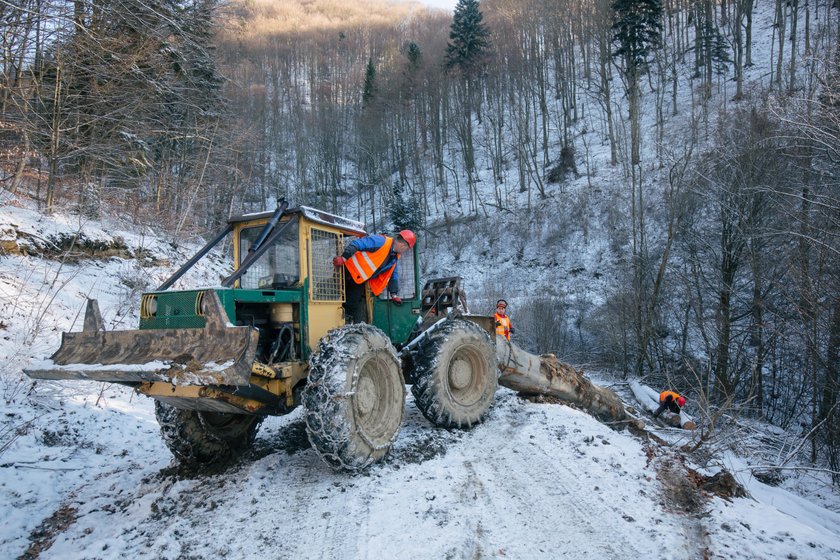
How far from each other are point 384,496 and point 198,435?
2074 mm

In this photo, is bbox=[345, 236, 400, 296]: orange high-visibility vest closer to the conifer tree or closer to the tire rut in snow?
the tire rut in snow

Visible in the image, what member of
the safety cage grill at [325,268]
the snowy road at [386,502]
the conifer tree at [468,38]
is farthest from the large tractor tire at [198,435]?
the conifer tree at [468,38]

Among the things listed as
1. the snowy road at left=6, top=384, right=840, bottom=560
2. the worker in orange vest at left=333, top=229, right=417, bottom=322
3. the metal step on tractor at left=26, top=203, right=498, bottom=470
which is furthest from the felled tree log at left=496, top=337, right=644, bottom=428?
the worker in orange vest at left=333, top=229, right=417, bottom=322

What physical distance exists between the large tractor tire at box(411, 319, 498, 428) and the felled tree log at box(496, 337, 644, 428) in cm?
47

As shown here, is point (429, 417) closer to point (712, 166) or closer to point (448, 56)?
point (712, 166)

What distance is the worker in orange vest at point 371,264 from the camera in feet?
17.8

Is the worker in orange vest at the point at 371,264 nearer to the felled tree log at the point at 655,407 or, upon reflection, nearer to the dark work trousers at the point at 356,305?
the dark work trousers at the point at 356,305

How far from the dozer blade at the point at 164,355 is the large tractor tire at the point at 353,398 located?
0.68m

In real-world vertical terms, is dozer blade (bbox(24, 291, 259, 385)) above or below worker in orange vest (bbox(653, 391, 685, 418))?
above

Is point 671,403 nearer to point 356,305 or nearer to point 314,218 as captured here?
point 356,305

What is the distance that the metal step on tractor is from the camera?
12.7ft

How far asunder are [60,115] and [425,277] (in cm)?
2004

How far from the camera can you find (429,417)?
224 inches

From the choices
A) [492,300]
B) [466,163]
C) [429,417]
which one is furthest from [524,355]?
[466,163]
